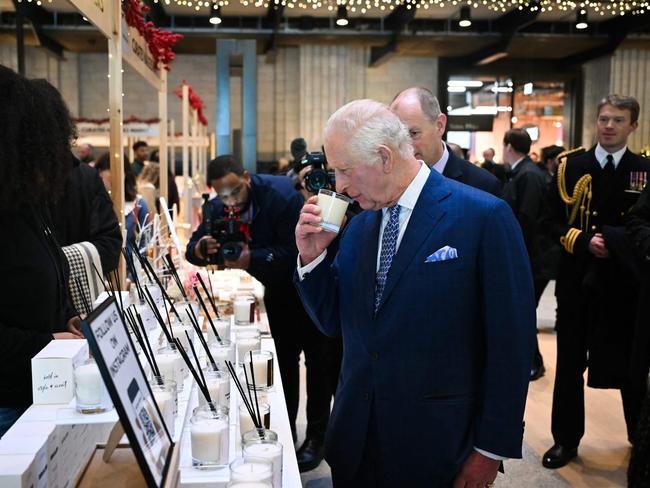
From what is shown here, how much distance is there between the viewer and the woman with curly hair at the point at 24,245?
172 cm

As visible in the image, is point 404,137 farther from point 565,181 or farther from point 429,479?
point 565,181

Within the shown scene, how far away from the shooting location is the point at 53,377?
62.3 inches

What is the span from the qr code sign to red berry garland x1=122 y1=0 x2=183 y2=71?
2.80 metres

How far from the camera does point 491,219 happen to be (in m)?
1.73

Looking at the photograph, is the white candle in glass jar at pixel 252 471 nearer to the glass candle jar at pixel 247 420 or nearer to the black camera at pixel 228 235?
the glass candle jar at pixel 247 420

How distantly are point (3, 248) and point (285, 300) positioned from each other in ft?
6.25

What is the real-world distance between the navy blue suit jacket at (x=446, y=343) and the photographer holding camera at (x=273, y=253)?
1520 millimetres

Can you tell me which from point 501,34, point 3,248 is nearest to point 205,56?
point 501,34

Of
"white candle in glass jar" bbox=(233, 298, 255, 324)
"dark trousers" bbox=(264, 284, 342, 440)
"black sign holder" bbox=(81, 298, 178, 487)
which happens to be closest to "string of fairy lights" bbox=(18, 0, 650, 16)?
"dark trousers" bbox=(264, 284, 342, 440)

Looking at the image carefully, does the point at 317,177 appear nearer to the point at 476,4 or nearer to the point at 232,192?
the point at 232,192

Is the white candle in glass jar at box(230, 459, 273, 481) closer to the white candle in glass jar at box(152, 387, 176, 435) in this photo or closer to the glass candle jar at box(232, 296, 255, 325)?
the white candle in glass jar at box(152, 387, 176, 435)

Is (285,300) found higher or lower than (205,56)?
lower

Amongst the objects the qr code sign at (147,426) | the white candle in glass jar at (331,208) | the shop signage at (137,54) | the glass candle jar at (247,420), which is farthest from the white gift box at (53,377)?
the shop signage at (137,54)

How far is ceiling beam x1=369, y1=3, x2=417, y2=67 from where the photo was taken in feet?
44.7
